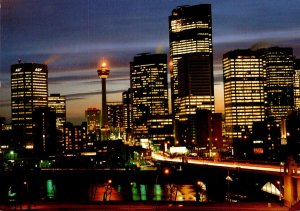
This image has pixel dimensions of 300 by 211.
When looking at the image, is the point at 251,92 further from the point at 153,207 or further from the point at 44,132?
the point at 153,207

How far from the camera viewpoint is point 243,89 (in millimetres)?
112750

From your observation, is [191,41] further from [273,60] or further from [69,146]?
[69,146]

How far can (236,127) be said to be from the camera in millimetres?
108688

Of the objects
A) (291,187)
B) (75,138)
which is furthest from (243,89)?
(291,187)

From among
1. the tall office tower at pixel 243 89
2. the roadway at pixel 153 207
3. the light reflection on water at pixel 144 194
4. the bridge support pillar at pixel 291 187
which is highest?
the tall office tower at pixel 243 89

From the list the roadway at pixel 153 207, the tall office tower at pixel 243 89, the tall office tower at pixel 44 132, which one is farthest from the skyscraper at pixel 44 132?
the roadway at pixel 153 207

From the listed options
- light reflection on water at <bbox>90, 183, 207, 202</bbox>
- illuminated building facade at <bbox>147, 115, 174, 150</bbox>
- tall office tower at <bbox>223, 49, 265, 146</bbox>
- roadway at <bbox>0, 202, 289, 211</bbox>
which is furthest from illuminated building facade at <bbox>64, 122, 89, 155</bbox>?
roadway at <bbox>0, 202, 289, 211</bbox>

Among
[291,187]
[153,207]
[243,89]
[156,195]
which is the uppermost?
[243,89]

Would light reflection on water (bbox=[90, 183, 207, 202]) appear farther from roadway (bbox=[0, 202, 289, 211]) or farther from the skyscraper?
the skyscraper

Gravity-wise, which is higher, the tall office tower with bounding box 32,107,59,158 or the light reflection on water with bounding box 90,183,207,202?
the tall office tower with bounding box 32,107,59,158

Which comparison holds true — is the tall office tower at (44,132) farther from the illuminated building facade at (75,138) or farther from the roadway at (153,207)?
the roadway at (153,207)

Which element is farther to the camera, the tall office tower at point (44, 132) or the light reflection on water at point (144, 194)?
the tall office tower at point (44, 132)

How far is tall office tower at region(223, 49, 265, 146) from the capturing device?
110 meters

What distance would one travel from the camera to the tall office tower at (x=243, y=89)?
11050 centimetres
